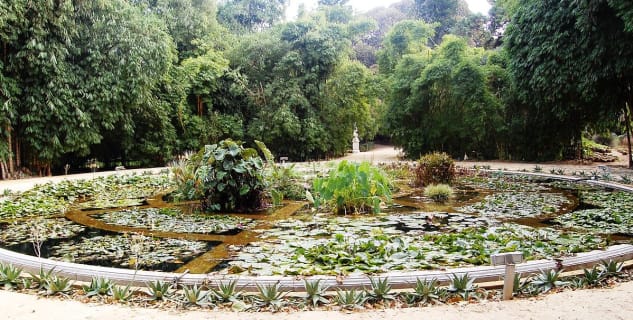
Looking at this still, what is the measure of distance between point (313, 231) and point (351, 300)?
226 centimetres

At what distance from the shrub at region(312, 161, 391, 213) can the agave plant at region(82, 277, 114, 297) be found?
339cm

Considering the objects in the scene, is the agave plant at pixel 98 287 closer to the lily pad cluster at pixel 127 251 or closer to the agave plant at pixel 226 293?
the lily pad cluster at pixel 127 251

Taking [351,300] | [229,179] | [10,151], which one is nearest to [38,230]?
[229,179]

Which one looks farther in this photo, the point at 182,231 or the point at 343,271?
the point at 182,231

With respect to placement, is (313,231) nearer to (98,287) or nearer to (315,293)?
(315,293)

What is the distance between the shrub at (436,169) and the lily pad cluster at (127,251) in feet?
16.3

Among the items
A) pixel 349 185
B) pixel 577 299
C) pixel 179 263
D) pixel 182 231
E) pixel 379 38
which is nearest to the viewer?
pixel 577 299

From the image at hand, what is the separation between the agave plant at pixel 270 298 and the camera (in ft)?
9.05

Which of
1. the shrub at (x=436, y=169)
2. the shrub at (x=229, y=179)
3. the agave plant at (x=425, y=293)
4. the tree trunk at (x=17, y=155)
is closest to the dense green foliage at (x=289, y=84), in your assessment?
the tree trunk at (x=17, y=155)

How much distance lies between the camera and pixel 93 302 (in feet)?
9.41

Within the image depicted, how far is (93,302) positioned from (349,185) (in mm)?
3831

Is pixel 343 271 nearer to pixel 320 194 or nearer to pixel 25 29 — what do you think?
pixel 320 194

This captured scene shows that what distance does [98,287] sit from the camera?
2988 mm

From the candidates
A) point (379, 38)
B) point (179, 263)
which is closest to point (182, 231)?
point (179, 263)
